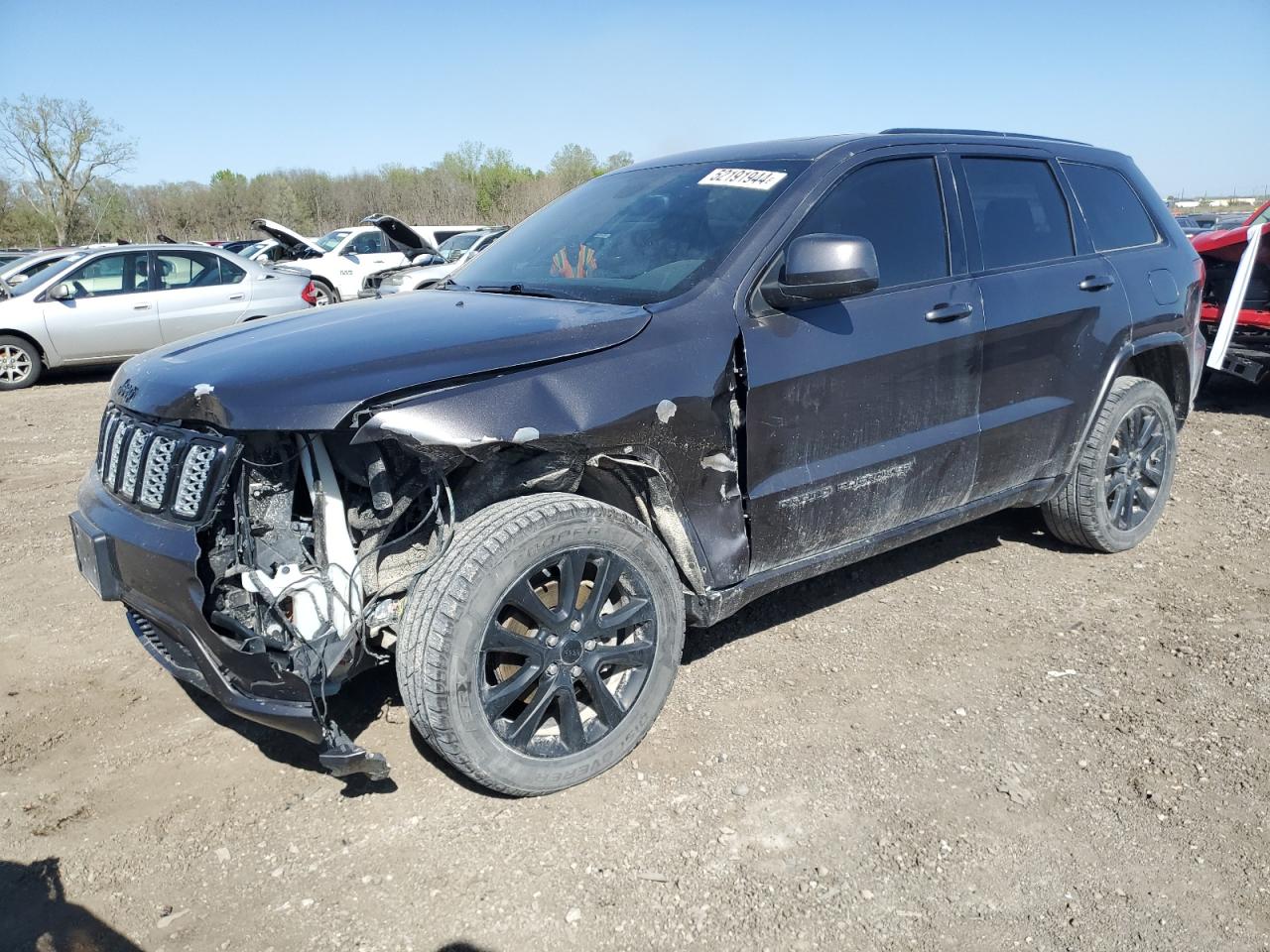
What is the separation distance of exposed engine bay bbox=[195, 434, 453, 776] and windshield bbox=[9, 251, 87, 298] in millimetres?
9936

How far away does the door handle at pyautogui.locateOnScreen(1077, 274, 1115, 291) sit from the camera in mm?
4028

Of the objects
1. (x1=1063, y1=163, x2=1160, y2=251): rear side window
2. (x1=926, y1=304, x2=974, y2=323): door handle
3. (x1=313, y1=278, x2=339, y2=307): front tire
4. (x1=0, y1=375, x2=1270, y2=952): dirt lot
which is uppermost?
(x1=1063, y1=163, x2=1160, y2=251): rear side window

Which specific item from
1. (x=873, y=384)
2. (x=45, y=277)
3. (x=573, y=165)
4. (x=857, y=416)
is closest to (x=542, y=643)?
(x=857, y=416)

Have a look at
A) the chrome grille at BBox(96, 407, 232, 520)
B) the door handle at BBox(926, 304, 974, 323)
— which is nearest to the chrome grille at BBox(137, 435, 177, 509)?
the chrome grille at BBox(96, 407, 232, 520)

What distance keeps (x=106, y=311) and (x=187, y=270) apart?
0.98 metres

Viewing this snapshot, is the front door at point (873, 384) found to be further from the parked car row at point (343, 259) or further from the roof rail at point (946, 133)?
the parked car row at point (343, 259)

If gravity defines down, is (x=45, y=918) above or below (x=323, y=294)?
below

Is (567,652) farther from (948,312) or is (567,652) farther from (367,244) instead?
(367,244)

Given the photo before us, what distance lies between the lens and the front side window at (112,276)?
10.8m

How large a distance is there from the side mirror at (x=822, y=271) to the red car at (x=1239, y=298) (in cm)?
545

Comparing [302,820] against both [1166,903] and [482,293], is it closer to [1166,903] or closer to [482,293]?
[482,293]

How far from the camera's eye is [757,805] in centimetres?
279

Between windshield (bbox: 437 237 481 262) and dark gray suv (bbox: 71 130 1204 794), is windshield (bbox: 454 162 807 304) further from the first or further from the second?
windshield (bbox: 437 237 481 262)

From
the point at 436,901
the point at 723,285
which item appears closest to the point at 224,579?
A: the point at 436,901
